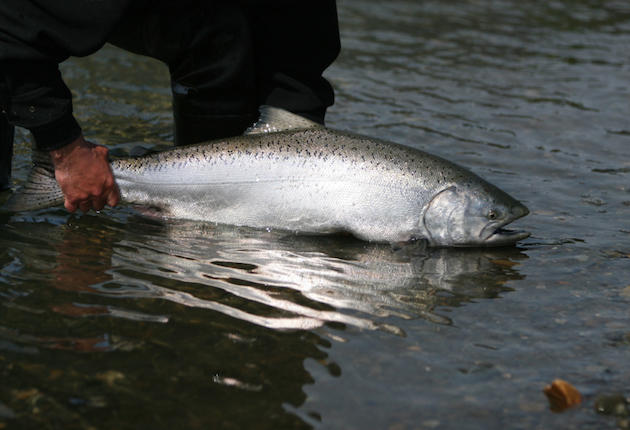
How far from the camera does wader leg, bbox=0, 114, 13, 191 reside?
14.2 feet

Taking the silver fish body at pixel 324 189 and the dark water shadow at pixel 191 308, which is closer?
the dark water shadow at pixel 191 308

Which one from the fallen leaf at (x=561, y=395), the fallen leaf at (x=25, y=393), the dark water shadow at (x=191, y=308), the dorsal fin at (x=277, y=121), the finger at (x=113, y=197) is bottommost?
the fallen leaf at (x=25, y=393)

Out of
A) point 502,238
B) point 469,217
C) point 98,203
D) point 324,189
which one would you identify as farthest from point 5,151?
point 502,238

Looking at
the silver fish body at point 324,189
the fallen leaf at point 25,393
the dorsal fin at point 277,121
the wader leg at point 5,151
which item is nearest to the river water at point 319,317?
the fallen leaf at point 25,393

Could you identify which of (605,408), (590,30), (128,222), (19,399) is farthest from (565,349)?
(590,30)

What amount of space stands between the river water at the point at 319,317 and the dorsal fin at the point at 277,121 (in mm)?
605

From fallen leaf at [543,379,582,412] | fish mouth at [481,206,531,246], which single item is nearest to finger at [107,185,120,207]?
fish mouth at [481,206,531,246]

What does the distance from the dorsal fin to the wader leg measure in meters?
1.41

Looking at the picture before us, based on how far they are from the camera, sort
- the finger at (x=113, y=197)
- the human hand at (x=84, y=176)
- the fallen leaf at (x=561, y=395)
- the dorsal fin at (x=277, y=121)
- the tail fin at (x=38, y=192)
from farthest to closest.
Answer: the dorsal fin at (x=277, y=121)
the finger at (x=113, y=197)
the tail fin at (x=38, y=192)
the human hand at (x=84, y=176)
the fallen leaf at (x=561, y=395)

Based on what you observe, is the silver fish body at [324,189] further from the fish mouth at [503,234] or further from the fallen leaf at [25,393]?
the fallen leaf at [25,393]

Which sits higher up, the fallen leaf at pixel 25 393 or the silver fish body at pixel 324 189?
the silver fish body at pixel 324 189

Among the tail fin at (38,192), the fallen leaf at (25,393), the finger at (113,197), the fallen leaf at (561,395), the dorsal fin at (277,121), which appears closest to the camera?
the fallen leaf at (25,393)

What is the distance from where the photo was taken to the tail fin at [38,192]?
398cm

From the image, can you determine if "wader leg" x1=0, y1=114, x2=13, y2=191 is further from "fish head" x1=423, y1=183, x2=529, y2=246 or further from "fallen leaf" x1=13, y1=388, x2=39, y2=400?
"fish head" x1=423, y1=183, x2=529, y2=246
